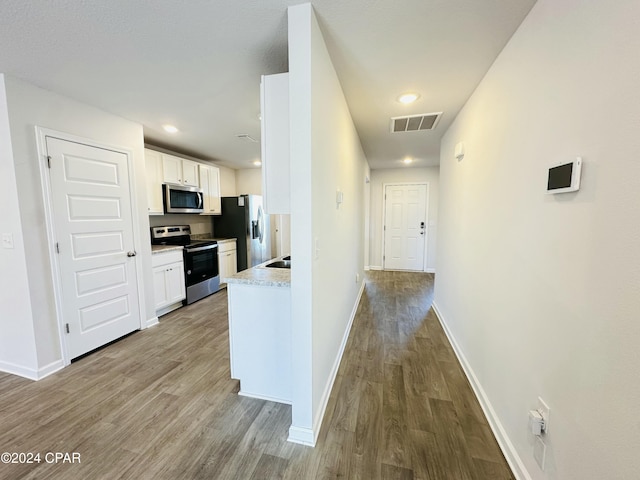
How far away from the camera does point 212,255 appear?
4.20 meters

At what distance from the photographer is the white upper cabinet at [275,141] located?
5.08ft

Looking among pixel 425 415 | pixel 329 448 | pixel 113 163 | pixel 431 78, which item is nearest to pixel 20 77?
pixel 113 163

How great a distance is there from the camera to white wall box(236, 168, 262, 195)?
223 inches

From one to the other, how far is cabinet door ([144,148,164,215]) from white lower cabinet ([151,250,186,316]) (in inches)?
24.6

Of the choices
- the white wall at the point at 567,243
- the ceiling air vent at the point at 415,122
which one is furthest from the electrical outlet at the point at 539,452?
the ceiling air vent at the point at 415,122

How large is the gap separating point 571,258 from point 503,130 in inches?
39.3

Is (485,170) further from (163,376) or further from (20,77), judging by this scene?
(20,77)

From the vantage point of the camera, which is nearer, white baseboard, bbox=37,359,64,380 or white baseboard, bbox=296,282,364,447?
white baseboard, bbox=296,282,364,447

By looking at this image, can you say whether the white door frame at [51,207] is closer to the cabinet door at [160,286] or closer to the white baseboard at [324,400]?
the cabinet door at [160,286]

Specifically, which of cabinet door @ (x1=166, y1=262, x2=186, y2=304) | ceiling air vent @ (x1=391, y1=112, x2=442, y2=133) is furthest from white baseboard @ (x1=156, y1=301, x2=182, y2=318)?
ceiling air vent @ (x1=391, y1=112, x2=442, y2=133)

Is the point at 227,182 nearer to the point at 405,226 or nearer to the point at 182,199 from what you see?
the point at 182,199

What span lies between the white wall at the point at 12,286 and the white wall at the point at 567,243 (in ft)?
11.3

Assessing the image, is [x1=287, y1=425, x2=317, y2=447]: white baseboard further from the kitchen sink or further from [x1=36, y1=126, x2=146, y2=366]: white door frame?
[x1=36, y1=126, x2=146, y2=366]: white door frame

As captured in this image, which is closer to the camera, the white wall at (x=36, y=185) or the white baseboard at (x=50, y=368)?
the white wall at (x=36, y=185)
